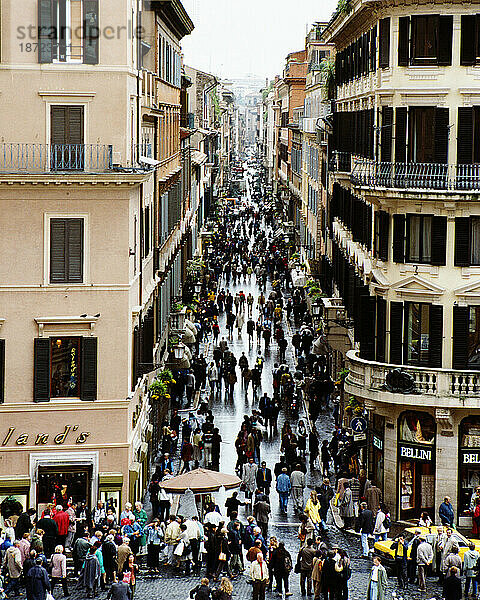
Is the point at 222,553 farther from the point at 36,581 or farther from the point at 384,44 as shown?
the point at 384,44

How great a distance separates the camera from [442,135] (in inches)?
1564

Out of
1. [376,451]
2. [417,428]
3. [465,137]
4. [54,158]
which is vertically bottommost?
[376,451]

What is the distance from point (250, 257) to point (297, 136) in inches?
501

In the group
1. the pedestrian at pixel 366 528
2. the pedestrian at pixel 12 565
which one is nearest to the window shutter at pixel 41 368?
the pedestrian at pixel 12 565

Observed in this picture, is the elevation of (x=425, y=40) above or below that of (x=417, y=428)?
above

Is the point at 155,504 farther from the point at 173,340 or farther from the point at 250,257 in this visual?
the point at 250,257

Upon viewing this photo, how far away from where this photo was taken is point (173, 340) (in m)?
56.2

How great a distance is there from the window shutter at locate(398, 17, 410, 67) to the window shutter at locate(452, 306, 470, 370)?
26.5ft

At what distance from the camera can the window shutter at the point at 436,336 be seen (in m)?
40.1

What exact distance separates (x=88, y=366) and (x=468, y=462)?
12434 mm

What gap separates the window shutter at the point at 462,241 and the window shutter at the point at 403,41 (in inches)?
213

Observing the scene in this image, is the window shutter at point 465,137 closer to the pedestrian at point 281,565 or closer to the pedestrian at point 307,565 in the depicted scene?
the pedestrian at point 307,565

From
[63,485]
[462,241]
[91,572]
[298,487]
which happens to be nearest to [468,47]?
[462,241]

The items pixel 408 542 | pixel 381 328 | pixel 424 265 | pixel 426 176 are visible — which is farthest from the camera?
pixel 381 328
